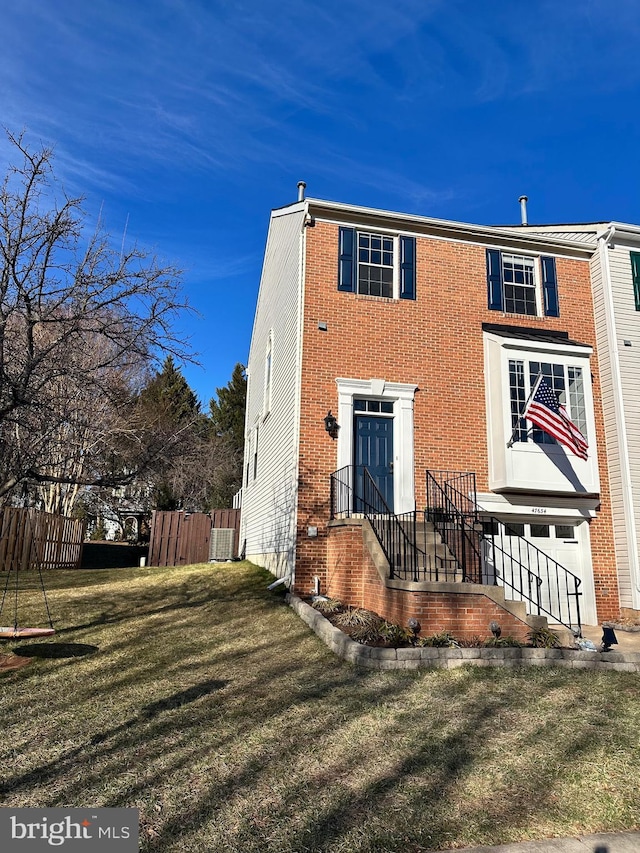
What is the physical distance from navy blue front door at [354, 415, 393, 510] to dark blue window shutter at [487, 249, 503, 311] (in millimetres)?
3625

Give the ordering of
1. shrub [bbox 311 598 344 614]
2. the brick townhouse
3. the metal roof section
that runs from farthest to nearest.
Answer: the metal roof section, the brick townhouse, shrub [bbox 311 598 344 614]

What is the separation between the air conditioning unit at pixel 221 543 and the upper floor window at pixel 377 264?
32.0 ft

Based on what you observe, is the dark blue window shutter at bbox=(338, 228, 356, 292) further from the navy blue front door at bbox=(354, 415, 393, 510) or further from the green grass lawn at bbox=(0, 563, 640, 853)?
the green grass lawn at bbox=(0, 563, 640, 853)

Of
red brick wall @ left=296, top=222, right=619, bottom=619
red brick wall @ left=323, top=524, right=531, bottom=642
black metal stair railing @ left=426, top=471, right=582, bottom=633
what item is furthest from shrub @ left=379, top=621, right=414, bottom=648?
red brick wall @ left=296, top=222, right=619, bottom=619

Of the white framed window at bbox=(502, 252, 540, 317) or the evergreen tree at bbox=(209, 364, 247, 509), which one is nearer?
the white framed window at bbox=(502, 252, 540, 317)

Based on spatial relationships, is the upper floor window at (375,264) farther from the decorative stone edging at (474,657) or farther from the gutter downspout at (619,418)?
the decorative stone edging at (474,657)

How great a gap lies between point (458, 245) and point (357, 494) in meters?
5.93

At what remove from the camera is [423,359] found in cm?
1163

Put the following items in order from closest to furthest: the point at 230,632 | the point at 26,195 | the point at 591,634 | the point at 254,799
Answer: the point at 254,799 < the point at 26,195 < the point at 230,632 < the point at 591,634

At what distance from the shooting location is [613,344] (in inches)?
479

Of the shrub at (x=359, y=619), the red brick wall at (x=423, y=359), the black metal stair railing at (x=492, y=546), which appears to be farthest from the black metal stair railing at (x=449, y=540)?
the shrub at (x=359, y=619)

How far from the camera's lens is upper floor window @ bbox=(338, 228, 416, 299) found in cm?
1169

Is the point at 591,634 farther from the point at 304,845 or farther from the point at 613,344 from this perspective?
the point at 304,845

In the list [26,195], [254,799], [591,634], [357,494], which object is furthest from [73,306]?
[591,634]
